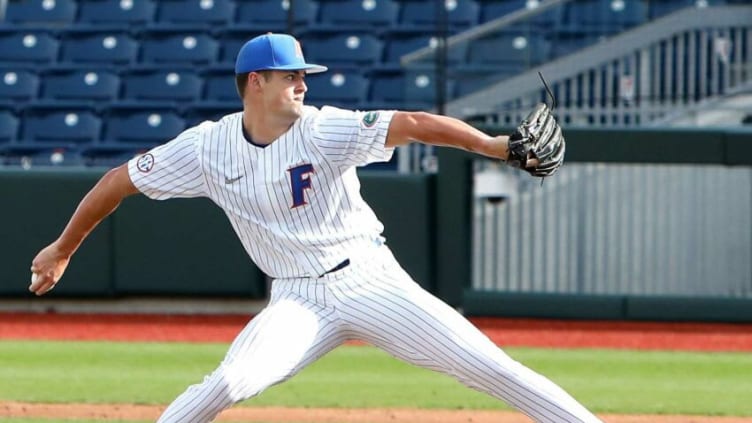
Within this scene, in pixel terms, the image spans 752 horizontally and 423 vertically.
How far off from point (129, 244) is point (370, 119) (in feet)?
26.9

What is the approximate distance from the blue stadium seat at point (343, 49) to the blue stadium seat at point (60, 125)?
2.59 meters

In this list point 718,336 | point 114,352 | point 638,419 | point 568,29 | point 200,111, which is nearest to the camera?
point 638,419

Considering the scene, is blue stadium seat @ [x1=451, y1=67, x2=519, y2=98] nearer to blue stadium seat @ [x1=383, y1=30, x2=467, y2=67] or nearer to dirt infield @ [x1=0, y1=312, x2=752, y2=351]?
blue stadium seat @ [x1=383, y1=30, x2=467, y2=67]

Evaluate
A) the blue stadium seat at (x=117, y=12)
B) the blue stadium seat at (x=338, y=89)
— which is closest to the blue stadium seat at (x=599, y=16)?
the blue stadium seat at (x=338, y=89)

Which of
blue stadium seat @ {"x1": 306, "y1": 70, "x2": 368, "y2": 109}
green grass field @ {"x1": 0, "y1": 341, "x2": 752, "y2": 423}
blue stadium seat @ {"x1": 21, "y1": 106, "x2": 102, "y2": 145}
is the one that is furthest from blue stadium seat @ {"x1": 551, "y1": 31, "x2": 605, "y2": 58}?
blue stadium seat @ {"x1": 21, "y1": 106, "x2": 102, "y2": 145}

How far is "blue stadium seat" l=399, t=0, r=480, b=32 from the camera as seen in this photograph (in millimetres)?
16656

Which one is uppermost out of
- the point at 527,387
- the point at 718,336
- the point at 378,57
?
the point at 378,57

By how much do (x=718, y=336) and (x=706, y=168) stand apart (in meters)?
1.66

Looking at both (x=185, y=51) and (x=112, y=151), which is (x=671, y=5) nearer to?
(x=185, y=51)

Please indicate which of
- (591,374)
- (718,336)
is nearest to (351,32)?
(718,336)

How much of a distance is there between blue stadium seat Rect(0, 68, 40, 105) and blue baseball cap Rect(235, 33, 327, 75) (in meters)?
12.4

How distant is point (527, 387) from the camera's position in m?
4.55

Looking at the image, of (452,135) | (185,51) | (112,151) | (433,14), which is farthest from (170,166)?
(433,14)

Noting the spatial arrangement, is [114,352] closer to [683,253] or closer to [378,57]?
[683,253]
